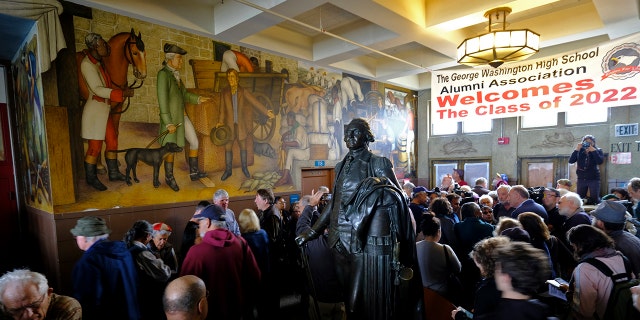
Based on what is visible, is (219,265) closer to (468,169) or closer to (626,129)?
(468,169)

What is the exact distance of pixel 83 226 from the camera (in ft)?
8.50

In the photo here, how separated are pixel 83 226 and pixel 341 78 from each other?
7.95 metres

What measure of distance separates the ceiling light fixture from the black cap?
5.38 meters

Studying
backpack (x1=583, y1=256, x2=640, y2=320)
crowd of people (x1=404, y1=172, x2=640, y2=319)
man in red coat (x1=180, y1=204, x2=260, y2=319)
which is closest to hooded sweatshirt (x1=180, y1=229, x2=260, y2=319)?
man in red coat (x1=180, y1=204, x2=260, y2=319)

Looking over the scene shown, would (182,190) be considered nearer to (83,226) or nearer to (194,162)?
(194,162)

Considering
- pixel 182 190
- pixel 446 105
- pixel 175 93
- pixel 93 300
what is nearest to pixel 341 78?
pixel 446 105

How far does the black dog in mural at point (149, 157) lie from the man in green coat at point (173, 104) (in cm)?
10

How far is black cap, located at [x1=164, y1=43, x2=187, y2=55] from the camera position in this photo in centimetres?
594

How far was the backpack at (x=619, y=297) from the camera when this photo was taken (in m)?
2.17

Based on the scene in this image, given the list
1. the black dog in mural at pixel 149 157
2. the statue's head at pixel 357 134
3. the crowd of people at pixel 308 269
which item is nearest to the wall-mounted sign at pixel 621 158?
the crowd of people at pixel 308 269

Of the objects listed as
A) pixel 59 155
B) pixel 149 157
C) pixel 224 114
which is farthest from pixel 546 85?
pixel 59 155

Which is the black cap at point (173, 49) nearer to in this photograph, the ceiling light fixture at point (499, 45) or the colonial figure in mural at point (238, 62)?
the colonial figure in mural at point (238, 62)

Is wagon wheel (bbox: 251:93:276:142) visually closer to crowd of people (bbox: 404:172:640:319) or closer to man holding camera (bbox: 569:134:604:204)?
crowd of people (bbox: 404:172:640:319)

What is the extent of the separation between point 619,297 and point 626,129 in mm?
8983
